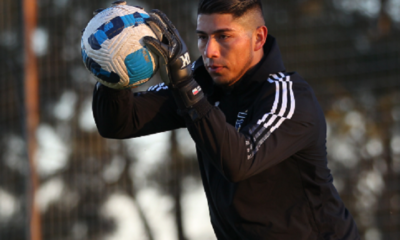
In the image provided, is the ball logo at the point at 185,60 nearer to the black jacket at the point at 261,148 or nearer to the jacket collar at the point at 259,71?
the black jacket at the point at 261,148

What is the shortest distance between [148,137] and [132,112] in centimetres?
334

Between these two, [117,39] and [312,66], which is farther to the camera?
[312,66]

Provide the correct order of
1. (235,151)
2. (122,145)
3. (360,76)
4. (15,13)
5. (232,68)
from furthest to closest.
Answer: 1. (15,13)
2. (122,145)
3. (360,76)
4. (232,68)
5. (235,151)

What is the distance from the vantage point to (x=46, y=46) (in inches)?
270

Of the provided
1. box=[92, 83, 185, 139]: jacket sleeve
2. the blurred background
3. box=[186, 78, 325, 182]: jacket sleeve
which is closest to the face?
box=[186, 78, 325, 182]: jacket sleeve

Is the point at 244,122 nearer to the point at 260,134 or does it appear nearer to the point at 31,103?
the point at 260,134

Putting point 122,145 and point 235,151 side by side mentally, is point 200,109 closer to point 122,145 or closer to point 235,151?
point 235,151

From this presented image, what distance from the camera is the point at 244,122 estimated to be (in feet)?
8.57

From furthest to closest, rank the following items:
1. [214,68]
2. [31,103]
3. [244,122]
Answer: [31,103] < [214,68] < [244,122]

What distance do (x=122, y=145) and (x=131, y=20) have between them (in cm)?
422

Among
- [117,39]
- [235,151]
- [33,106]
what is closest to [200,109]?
[235,151]

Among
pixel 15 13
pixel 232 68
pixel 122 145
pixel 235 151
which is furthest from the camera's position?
pixel 15 13

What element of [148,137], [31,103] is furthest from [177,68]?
[31,103]

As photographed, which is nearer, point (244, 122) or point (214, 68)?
point (244, 122)
